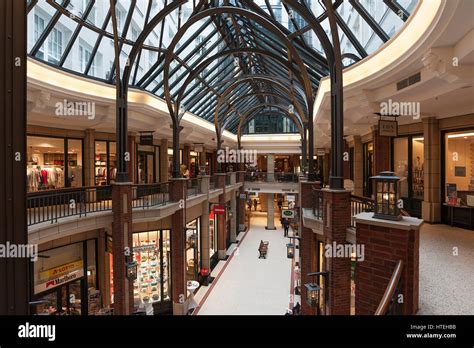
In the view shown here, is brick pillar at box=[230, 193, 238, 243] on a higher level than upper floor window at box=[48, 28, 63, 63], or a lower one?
lower

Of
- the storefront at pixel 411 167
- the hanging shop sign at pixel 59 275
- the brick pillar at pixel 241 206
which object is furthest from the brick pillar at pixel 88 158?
the brick pillar at pixel 241 206

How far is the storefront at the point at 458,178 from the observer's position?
27.0 ft

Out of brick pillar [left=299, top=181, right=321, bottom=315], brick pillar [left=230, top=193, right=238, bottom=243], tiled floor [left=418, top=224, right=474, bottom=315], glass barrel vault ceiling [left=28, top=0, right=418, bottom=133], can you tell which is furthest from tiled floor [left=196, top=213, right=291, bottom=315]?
glass barrel vault ceiling [left=28, top=0, right=418, bottom=133]

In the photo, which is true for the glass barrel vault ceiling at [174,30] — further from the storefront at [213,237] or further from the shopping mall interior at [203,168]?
the storefront at [213,237]

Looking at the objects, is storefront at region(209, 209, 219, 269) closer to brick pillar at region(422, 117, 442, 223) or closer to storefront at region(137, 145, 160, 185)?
storefront at region(137, 145, 160, 185)

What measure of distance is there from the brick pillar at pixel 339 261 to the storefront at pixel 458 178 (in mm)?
4585

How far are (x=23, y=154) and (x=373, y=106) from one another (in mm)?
8125

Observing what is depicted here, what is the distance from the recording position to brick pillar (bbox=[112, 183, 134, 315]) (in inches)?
341

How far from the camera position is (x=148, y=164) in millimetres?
16750

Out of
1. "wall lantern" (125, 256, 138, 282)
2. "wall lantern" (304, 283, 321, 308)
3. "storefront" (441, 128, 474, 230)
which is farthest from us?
"wall lantern" (125, 256, 138, 282)

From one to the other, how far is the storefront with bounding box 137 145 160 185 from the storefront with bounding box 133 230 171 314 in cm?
431

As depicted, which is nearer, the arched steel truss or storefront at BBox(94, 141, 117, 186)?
the arched steel truss
